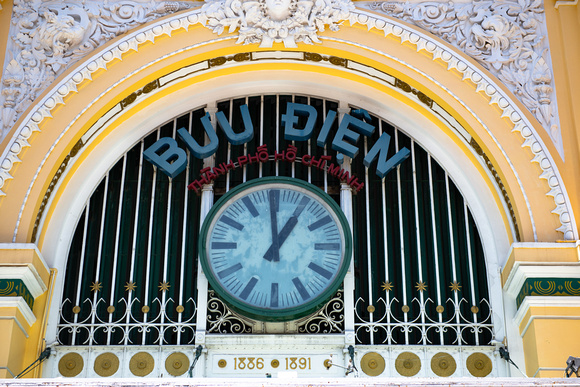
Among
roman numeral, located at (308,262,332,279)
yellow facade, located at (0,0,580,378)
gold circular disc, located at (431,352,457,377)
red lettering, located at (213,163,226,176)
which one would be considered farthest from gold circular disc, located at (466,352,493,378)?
red lettering, located at (213,163,226,176)

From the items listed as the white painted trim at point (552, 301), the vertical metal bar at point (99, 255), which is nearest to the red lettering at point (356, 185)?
the white painted trim at point (552, 301)

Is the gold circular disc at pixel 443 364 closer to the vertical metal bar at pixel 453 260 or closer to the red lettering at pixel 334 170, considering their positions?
the vertical metal bar at pixel 453 260

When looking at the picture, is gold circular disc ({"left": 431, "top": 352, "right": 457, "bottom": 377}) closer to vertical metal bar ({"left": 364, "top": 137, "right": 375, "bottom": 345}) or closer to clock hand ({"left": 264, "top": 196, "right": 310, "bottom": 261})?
vertical metal bar ({"left": 364, "top": 137, "right": 375, "bottom": 345})

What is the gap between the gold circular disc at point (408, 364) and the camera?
12820 mm

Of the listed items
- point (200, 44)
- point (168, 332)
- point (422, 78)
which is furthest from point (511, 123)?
point (168, 332)

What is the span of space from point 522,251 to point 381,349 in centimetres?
199

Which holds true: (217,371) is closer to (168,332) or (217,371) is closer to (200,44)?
(168,332)

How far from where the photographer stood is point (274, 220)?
13.5m

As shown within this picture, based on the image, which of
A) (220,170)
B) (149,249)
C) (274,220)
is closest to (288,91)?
(220,170)

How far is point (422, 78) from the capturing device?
13773 mm

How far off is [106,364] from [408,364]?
11.6 feet

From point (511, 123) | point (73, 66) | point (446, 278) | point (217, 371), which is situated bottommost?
point (217, 371)

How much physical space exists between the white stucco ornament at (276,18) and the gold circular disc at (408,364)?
408 cm

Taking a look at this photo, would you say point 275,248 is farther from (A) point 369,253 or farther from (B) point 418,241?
(B) point 418,241
